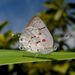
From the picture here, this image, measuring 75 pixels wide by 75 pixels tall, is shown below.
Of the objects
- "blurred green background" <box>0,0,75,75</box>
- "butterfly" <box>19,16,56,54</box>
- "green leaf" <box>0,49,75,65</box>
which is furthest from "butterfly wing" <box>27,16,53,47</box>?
"blurred green background" <box>0,0,75,75</box>

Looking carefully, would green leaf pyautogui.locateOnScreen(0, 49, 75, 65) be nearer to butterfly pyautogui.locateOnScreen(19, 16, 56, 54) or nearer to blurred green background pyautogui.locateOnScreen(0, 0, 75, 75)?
butterfly pyautogui.locateOnScreen(19, 16, 56, 54)

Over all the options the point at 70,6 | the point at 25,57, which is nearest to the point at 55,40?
the point at 70,6

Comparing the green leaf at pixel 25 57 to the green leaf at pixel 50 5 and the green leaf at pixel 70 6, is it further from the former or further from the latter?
the green leaf at pixel 70 6

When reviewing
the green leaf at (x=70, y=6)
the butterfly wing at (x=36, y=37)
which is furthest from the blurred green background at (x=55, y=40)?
the butterfly wing at (x=36, y=37)

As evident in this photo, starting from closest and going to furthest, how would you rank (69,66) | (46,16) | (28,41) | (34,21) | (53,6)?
(34,21) → (28,41) → (69,66) → (46,16) → (53,6)

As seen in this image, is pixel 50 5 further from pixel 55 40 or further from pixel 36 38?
pixel 36 38

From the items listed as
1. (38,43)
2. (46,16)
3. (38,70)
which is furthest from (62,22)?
(38,43)

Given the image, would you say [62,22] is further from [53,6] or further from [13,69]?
[13,69]

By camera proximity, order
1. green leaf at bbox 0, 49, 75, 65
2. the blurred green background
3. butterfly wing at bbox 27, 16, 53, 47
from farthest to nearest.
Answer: the blurred green background, butterfly wing at bbox 27, 16, 53, 47, green leaf at bbox 0, 49, 75, 65
